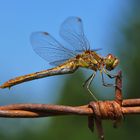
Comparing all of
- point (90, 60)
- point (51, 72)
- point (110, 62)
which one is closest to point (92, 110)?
point (110, 62)

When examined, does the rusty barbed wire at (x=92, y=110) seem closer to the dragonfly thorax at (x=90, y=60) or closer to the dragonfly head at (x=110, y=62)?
the dragonfly head at (x=110, y=62)

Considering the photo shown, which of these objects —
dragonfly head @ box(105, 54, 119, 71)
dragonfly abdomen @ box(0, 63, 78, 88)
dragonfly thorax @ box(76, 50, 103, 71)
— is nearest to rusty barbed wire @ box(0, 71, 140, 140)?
dragonfly head @ box(105, 54, 119, 71)

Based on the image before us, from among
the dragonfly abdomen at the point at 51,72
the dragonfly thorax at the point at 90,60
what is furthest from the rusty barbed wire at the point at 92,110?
the dragonfly abdomen at the point at 51,72

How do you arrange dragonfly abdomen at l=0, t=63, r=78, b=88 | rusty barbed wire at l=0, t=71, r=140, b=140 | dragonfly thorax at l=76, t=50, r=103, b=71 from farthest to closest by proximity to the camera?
dragonfly abdomen at l=0, t=63, r=78, b=88 → dragonfly thorax at l=76, t=50, r=103, b=71 → rusty barbed wire at l=0, t=71, r=140, b=140

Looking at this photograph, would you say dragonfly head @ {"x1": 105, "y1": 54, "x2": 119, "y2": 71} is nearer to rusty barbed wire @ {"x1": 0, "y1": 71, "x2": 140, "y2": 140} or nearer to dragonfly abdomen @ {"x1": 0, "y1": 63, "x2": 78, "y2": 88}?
dragonfly abdomen @ {"x1": 0, "y1": 63, "x2": 78, "y2": 88}

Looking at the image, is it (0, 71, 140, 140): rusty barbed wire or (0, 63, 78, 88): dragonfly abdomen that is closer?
(0, 71, 140, 140): rusty barbed wire

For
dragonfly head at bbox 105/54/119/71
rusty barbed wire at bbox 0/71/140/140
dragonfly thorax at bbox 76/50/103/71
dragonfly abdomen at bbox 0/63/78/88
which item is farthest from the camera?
dragonfly abdomen at bbox 0/63/78/88

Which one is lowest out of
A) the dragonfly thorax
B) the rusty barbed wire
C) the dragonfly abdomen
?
the rusty barbed wire
